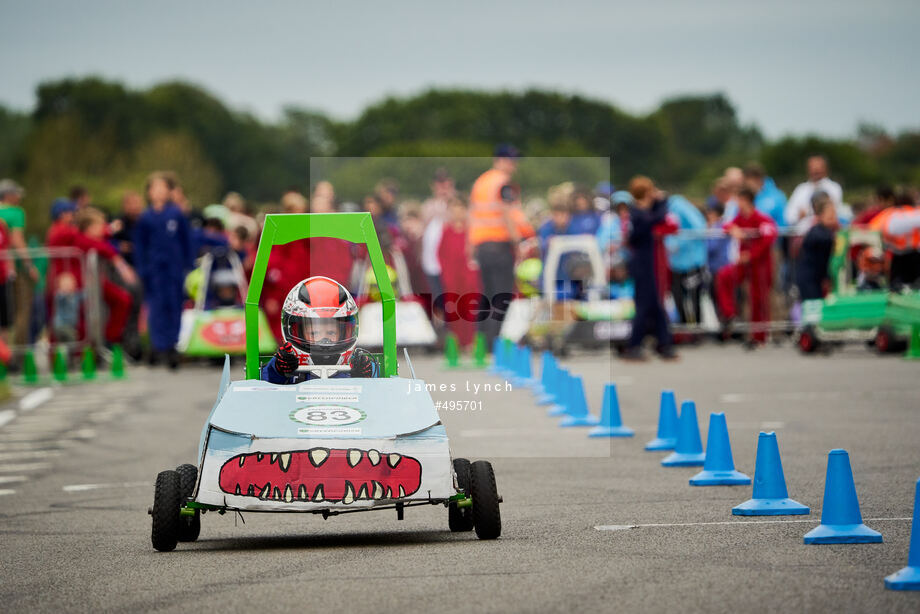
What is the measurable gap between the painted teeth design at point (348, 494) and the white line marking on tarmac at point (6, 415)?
10132 mm

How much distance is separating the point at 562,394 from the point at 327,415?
783 cm

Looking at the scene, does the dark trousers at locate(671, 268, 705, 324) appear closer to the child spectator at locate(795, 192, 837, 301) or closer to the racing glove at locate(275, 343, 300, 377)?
the child spectator at locate(795, 192, 837, 301)

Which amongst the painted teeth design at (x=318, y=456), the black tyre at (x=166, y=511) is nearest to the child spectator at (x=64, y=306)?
the black tyre at (x=166, y=511)

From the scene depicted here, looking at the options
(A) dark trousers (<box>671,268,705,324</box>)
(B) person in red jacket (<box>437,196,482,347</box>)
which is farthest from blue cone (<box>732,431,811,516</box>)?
(A) dark trousers (<box>671,268,705,324</box>)

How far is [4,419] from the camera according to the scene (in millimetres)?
17625

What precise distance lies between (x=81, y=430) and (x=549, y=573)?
9.93 meters

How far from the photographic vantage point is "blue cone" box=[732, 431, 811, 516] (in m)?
8.91

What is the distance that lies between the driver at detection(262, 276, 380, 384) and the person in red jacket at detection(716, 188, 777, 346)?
53.0 ft

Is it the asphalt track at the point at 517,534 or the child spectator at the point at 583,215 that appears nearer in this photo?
the asphalt track at the point at 517,534

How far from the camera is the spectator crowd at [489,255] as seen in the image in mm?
22188

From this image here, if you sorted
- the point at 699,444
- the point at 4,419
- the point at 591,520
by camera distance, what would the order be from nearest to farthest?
the point at 591,520
the point at 699,444
the point at 4,419

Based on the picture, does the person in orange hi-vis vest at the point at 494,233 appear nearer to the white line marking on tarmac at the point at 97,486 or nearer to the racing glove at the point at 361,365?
the white line marking on tarmac at the point at 97,486

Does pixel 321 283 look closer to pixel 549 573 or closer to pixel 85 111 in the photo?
pixel 549 573

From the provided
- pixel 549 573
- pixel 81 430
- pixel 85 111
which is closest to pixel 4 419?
pixel 81 430
